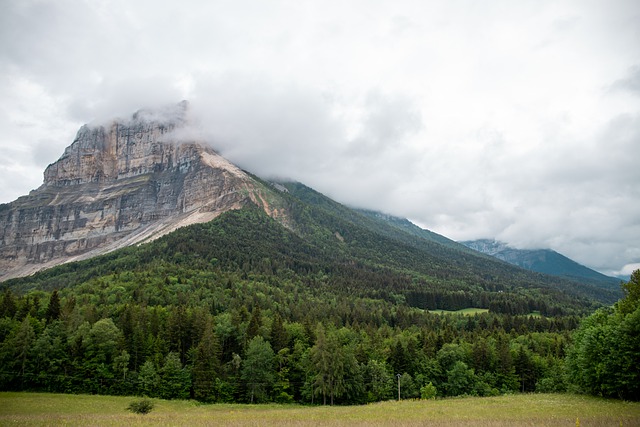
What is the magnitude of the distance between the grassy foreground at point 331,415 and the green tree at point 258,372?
240 inches

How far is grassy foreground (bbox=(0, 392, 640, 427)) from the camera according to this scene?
27.0m

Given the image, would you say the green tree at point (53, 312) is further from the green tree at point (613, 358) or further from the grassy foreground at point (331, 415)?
the green tree at point (613, 358)

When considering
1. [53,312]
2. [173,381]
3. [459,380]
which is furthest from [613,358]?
[53,312]

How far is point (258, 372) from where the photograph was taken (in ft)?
207

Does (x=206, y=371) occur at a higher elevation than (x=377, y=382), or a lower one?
higher

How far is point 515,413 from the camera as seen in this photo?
31469mm

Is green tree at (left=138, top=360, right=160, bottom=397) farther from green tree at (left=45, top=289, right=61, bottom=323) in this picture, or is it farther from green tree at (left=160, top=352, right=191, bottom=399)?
green tree at (left=45, top=289, right=61, bottom=323)

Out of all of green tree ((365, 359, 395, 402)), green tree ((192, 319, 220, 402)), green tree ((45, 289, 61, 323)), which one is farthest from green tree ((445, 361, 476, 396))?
green tree ((45, 289, 61, 323))

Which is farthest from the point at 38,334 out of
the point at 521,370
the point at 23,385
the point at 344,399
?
the point at 521,370

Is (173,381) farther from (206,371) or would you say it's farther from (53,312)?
(53,312)

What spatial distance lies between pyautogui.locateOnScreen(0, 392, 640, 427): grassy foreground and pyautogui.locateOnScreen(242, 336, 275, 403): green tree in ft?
20.0

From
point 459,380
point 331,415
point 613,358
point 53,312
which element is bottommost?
point 459,380

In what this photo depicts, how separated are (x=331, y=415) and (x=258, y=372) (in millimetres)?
28593

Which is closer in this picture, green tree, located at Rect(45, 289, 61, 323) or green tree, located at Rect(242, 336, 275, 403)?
green tree, located at Rect(242, 336, 275, 403)
